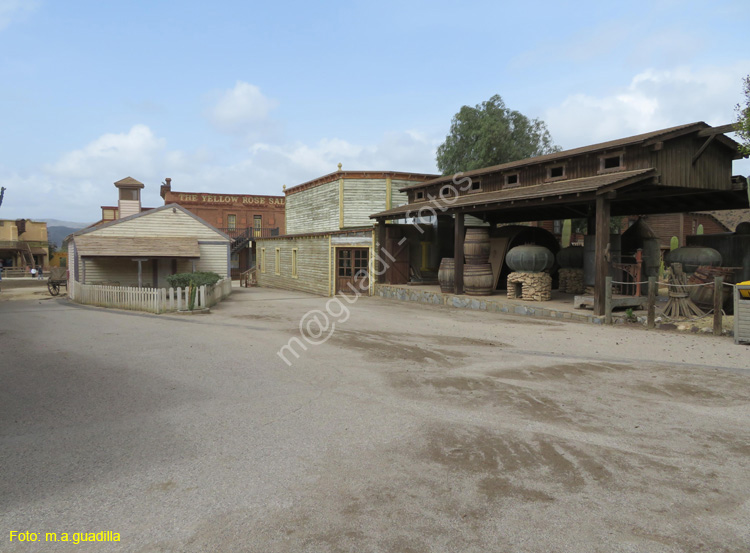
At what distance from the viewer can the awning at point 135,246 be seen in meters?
19.6

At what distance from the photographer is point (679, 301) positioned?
485 inches

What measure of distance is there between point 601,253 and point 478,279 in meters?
4.91

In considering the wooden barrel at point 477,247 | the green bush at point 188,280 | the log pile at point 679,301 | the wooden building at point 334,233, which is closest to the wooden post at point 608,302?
the log pile at point 679,301

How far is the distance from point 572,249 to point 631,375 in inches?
492

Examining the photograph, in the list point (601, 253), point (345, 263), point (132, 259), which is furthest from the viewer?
point (345, 263)

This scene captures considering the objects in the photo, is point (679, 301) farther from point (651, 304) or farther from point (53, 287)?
point (53, 287)

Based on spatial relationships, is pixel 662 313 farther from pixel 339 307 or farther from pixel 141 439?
pixel 141 439

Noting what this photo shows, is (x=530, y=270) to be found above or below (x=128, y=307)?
above

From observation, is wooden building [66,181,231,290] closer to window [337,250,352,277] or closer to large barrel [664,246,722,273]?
window [337,250,352,277]

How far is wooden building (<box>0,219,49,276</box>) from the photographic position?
46938 mm

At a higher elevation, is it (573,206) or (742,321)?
(573,206)

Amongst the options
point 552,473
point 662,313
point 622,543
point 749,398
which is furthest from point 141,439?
point 662,313

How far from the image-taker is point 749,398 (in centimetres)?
623

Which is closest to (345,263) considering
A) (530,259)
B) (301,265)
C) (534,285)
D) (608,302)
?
(301,265)
